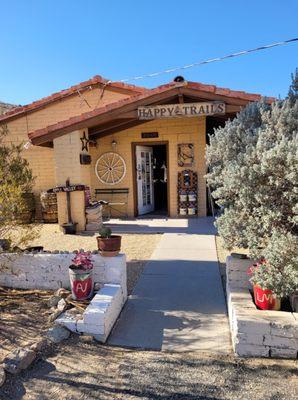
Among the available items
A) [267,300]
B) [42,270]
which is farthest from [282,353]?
[42,270]

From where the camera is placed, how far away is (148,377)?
2.61 meters

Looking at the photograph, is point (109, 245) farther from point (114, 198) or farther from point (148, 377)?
point (114, 198)

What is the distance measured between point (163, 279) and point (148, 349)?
5.76 ft

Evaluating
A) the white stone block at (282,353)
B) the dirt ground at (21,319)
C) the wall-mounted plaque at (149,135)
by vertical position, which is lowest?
the white stone block at (282,353)

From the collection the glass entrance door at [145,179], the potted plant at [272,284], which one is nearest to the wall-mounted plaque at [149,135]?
the glass entrance door at [145,179]

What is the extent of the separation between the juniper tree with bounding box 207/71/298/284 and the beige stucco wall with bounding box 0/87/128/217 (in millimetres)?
7798

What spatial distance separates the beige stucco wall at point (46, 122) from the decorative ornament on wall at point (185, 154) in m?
2.97

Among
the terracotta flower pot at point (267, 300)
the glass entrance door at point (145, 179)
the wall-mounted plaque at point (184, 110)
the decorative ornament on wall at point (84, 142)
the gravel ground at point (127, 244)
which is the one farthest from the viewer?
the glass entrance door at point (145, 179)

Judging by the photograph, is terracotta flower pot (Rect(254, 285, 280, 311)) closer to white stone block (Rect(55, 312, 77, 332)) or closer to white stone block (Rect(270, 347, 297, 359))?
white stone block (Rect(270, 347, 297, 359))

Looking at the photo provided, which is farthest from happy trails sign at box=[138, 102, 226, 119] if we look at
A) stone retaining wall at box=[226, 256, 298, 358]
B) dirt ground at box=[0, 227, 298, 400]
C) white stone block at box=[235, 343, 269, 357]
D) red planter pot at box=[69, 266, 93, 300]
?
dirt ground at box=[0, 227, 298, 400]

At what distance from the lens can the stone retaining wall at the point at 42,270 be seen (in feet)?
13.2

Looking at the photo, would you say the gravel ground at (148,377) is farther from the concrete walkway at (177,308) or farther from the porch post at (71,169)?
the porch post at (71,169)

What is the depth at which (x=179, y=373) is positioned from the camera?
2.66 m

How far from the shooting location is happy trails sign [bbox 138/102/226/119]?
7.15m
